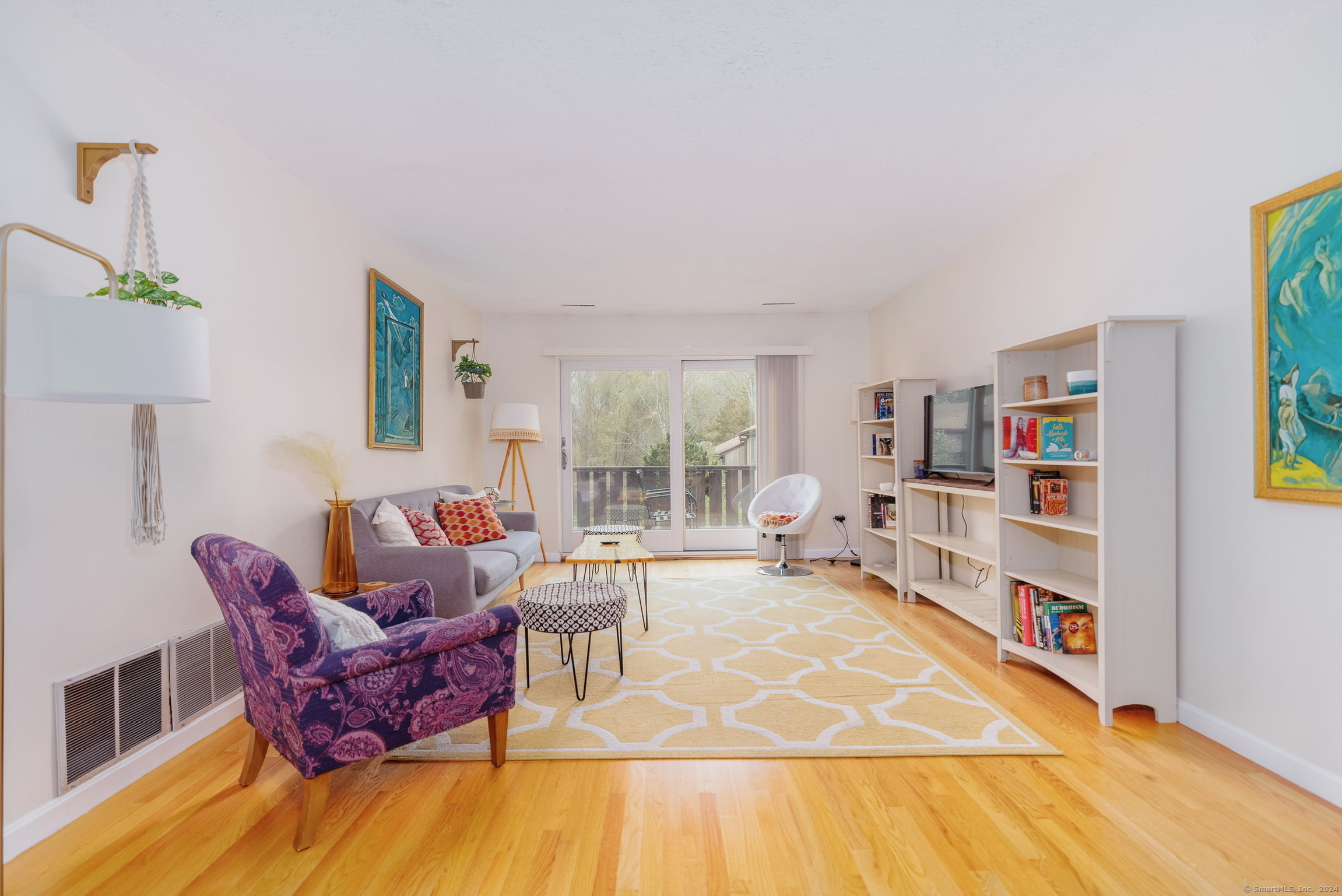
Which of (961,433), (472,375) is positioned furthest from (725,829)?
(472,375)

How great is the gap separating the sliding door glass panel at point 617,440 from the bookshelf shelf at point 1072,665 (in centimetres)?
382

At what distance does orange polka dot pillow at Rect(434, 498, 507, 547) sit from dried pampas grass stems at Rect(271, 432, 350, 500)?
3.64 feet

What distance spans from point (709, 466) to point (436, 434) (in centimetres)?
268

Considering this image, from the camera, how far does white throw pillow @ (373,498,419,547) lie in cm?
359

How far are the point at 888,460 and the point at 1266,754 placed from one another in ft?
10.3

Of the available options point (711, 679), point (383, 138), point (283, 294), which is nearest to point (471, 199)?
point (383, 138)

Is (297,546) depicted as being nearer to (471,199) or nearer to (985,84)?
(471,199)

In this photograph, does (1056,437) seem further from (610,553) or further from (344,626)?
(344,626)

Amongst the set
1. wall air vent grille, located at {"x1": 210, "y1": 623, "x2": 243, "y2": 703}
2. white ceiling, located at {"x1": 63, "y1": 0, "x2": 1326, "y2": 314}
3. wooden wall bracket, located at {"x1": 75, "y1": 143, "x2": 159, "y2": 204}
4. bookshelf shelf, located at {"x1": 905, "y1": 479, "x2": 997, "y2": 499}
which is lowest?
wall air vent grille, located at {"x1": 210, "y1": 623, "x2": 243, "y2": 703}

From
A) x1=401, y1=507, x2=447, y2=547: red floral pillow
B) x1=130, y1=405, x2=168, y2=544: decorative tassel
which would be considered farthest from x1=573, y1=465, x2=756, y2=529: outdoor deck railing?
x1=130, y1=405, x2=168, y2=544: decorative tassel

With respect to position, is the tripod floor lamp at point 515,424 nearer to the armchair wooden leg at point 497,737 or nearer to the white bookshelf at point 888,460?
the white bookshelf at point 888,460

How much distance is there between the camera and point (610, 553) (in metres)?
3.95

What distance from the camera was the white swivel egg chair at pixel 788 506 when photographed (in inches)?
212

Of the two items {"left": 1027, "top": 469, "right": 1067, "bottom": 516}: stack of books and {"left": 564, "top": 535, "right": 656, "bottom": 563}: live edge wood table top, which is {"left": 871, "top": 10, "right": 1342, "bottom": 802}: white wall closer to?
{"left": 1027, "top": 469, "right": 1067, "bottom": 516}: stack of books
